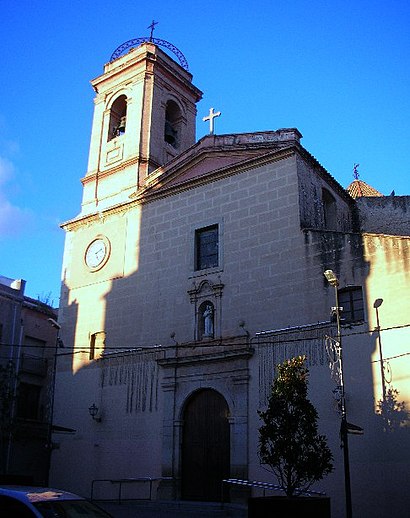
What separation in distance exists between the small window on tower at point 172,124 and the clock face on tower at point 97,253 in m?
5.28

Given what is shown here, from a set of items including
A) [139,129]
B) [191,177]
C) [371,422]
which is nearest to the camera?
[371,422]

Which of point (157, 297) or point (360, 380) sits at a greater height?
point (157, 297)

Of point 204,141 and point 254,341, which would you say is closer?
point 254,341

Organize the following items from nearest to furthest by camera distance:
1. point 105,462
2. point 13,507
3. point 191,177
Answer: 1. point 13,507
2. point 105,462
3. point 191,177

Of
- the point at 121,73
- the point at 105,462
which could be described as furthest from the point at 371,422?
the point at 121,73

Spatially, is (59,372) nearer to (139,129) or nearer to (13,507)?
(139,129)

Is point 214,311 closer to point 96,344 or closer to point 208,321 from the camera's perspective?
point 208,321

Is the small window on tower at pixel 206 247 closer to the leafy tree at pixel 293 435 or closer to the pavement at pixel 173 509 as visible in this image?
the pavement at pixel 173 509

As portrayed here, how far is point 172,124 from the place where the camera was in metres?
25.5

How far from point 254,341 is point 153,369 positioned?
375cm

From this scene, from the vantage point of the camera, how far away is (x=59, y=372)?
21.6m

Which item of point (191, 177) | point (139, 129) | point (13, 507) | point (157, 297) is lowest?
point (13, 507)

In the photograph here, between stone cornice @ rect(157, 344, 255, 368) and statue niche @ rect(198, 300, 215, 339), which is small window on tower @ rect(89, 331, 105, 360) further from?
statue niche @ rect(198, 300, 215, 339)

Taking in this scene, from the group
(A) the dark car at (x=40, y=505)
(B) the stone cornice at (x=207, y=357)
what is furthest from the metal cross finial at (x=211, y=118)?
(A) the dark car at (x=40, y=505)
